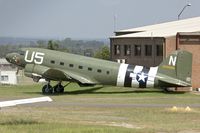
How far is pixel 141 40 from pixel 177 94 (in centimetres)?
1528

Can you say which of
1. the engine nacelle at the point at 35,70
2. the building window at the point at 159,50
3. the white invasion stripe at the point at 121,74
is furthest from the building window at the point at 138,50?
the engine nacelle at the point at 35,70

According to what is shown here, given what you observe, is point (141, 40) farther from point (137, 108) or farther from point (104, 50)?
point (104, 50)

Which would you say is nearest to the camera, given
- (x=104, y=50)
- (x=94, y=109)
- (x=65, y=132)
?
(x=65, y=132)

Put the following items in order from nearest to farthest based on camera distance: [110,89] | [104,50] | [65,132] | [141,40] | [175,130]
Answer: [65,132] < [175,130] < [110,89] < [141,40] < [104,50]

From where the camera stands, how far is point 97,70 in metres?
45.7

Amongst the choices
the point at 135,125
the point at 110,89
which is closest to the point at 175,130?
the point at 135,125

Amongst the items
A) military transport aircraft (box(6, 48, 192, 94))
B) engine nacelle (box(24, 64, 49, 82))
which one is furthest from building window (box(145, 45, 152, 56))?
engine nacelle (box(24, 64, 49, 82))

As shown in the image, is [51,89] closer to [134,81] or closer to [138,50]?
[134,81]

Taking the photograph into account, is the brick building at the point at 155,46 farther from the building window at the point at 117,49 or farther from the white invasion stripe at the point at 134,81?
the white invasion stripe at the point at 134,81

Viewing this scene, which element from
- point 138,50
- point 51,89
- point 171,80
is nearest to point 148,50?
point 138,50

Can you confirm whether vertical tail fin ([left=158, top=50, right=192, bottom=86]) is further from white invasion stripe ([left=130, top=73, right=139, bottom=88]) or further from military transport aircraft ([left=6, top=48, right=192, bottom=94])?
white invasion stripe ([left=130, top=73, right=139, bottom=88])

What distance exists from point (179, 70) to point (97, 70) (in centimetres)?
631

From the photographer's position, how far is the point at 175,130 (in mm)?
20625

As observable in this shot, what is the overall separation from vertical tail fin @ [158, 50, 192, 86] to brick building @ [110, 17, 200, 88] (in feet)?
23.3
